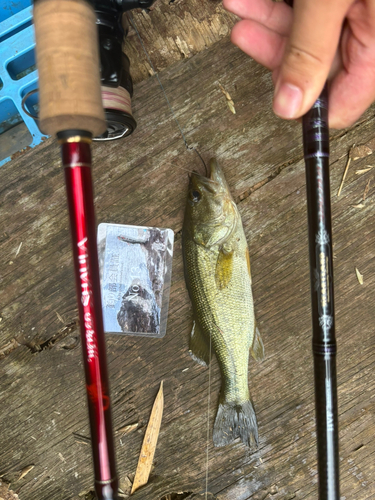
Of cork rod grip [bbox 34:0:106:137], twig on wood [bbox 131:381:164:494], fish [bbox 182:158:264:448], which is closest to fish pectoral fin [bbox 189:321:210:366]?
fish [bbox 182:158:264:448]

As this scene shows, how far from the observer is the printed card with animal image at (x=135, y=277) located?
85.7 inches

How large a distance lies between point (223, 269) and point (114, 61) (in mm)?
1173

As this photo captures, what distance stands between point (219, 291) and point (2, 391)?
1.47 metres

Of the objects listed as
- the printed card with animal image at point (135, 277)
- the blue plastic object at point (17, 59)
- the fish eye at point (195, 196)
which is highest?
the blue plastic object at point (17, 59)

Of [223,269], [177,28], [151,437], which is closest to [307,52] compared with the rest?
[223,269]

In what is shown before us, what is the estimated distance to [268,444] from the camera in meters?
2.11

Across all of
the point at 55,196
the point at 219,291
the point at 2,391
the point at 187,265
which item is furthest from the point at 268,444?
the point at 55,196

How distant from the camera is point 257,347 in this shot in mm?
2090

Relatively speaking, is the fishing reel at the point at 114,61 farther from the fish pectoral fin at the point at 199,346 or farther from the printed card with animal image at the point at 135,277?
the fish pectoral fin at the point at 199,346

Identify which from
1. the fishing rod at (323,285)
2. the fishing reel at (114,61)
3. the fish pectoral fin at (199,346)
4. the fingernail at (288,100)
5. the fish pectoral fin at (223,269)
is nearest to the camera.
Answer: the fingernail at (288,100)

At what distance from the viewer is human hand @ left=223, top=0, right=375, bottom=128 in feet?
3.89

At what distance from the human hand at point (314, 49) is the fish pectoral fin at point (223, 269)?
2.77 ft

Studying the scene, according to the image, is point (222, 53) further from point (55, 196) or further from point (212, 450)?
point (212, 450)

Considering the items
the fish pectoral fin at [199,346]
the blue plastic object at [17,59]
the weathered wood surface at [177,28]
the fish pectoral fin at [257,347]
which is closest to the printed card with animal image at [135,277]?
the fish pectoral fin at [199,346]
